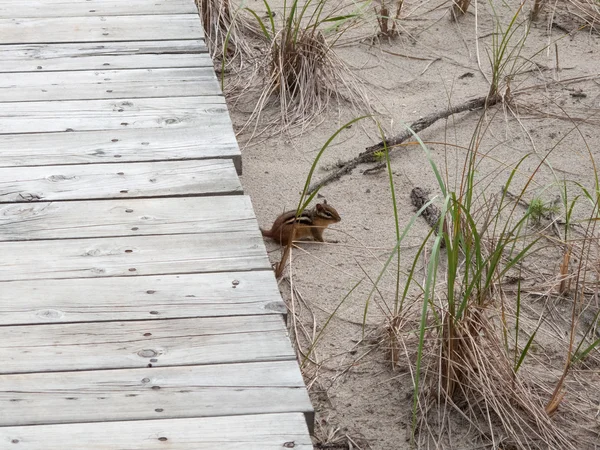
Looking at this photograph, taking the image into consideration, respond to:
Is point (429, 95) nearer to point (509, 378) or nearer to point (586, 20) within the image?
point (586, 20)

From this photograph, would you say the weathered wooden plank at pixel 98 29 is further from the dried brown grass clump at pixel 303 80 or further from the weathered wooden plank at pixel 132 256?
the weathered wooden plank at pixel 132 256

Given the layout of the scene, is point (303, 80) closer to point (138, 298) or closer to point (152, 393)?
point (138, 298)

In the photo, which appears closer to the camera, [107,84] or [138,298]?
[138,298]

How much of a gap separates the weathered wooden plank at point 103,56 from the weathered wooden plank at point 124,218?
1162mm

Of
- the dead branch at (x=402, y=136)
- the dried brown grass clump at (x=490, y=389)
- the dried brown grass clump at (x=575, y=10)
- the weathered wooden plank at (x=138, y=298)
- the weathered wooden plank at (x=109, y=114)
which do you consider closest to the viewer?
the weathered wooden plank at (x=138, y=298)

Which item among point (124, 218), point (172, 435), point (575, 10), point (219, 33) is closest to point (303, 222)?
point (124, 218)

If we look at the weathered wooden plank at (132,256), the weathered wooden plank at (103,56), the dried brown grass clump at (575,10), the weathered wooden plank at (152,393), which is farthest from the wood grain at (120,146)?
the dried brown grass clump at (575,10)

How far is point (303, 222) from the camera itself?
3824 millimetres

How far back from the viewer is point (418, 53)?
5562mm

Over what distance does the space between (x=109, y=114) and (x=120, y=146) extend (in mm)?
286

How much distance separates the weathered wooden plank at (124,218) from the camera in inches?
111

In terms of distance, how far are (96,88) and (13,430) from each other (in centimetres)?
199

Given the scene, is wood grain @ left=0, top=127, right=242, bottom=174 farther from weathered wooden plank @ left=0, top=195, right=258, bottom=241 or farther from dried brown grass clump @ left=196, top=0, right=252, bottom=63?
dried brown grass clump @ left=196, top=0, right=252, bottom=63

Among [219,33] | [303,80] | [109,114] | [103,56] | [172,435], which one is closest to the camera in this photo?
[172,435]
